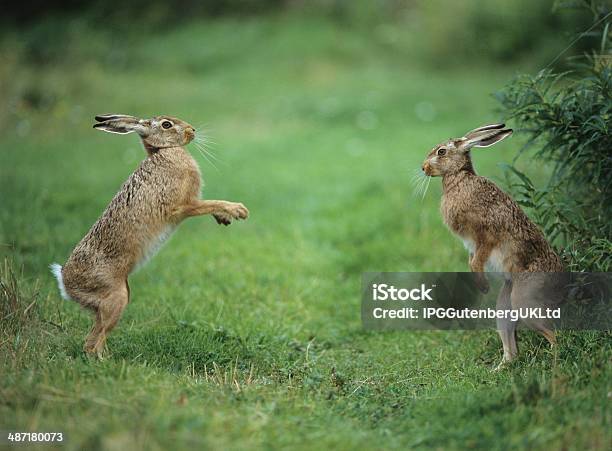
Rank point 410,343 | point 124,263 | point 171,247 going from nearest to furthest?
point 124,263 → point 410,343 → point 171,247

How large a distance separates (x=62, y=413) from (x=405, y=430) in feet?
6.27

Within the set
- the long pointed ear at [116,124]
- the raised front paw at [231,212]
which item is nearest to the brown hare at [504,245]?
the raised front paw at [231,212]

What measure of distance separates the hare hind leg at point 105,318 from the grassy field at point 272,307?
12cm

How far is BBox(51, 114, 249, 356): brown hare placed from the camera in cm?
492

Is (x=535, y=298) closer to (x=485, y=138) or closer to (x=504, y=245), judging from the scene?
(x=504, y=245)

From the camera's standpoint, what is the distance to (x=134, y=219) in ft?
16.8

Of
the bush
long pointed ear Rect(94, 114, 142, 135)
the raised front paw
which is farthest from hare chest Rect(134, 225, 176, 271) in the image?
the bush

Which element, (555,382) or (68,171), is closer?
(555,382)

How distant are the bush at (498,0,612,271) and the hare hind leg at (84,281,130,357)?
2.98m

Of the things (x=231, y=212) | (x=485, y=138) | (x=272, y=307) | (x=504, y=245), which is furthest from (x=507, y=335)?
(x=272, y=307)

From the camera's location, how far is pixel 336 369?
211 inches

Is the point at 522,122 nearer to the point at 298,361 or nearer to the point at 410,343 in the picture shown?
the point at 410,343

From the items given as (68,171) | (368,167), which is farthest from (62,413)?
(368,167)

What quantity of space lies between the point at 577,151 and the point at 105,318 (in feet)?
11.8
